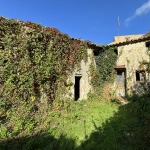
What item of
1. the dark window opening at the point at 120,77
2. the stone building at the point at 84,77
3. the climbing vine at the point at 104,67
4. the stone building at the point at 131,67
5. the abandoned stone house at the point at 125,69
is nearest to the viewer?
the stone building at the point at 84,77

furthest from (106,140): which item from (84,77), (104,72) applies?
(104,72)

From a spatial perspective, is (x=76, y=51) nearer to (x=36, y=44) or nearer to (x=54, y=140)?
(x=36, y=44)

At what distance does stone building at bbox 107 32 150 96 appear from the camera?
13.2m

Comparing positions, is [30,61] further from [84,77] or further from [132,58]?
[132,58]

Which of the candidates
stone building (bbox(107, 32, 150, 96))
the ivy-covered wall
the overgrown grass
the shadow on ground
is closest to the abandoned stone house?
stone building (bbox(107, 32, 150, 96))

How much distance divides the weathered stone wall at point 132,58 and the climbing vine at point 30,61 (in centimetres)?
546

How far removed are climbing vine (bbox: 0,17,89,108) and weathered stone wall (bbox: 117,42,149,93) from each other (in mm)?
5457

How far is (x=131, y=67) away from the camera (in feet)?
45.4

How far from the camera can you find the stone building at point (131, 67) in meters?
13.2

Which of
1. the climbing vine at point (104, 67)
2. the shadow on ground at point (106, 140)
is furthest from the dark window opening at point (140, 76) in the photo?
the shadow on ground at point (106, 140)

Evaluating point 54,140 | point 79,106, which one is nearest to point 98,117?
point 79,106

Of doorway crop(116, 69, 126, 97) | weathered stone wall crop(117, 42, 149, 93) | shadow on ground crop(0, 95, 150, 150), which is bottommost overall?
shadow on ground crop(0, 95, 150, 150)

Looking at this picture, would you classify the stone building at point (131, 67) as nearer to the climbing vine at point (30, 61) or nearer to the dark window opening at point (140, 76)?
the dark window opening at point (140, 76)

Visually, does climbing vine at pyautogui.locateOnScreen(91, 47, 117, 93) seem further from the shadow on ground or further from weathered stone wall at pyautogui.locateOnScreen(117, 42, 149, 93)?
the shadow on ground
